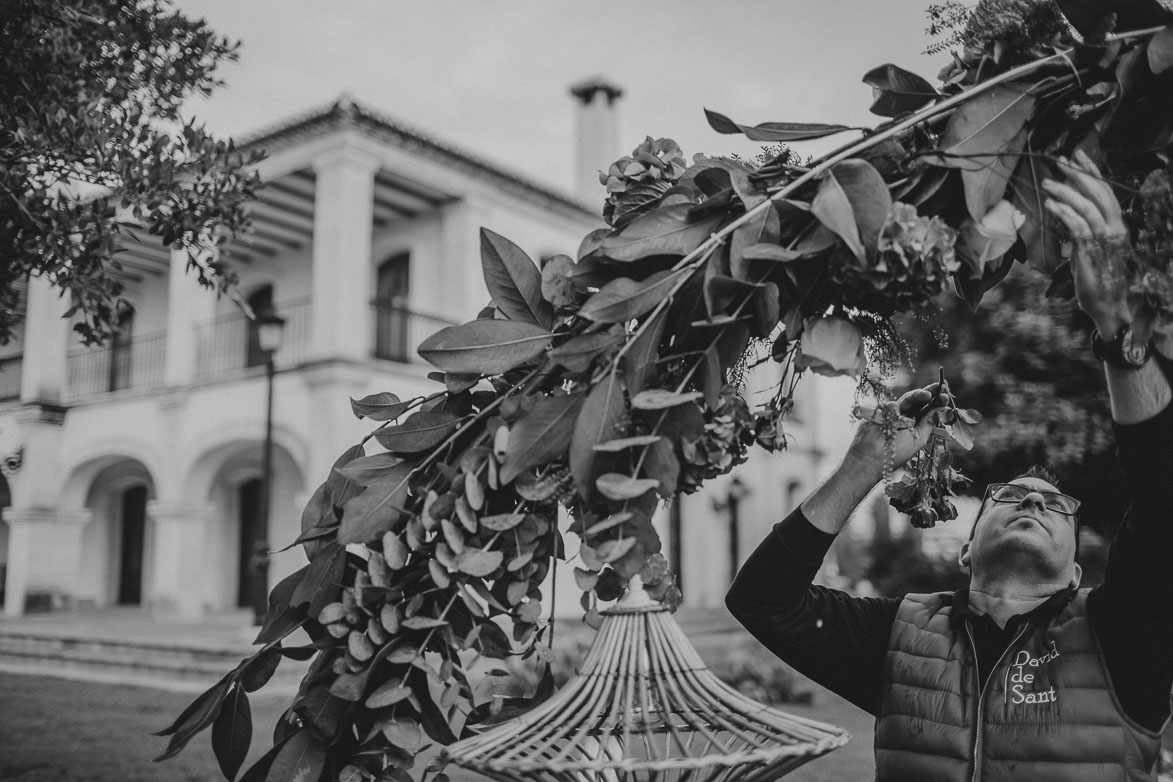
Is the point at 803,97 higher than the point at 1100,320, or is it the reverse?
the point at 803,97

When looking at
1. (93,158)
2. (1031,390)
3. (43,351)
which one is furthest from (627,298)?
(43,351)

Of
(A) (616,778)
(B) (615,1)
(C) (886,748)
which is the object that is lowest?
(C) (886,748)

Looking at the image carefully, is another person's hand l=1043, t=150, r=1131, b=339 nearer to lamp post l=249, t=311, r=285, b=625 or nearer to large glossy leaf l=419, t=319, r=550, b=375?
large glossy leaf l=419, t=319, r=550, b=375

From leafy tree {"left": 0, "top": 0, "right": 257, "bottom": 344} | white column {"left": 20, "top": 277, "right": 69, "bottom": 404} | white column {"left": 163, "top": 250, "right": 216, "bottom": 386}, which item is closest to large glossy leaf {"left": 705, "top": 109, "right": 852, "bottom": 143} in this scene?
leafy tree {"left": 0, "top": 0, "right": 257, "bottom": 344}

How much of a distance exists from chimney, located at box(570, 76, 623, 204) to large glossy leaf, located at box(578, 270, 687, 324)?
52.9ft

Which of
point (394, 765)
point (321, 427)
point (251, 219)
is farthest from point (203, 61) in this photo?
point (321, 427)

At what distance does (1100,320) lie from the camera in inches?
57.6

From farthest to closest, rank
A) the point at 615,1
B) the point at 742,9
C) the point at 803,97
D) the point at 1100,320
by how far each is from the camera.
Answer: the point at 615,1, the point at 742,9, the point at 803,97, the point at 1100,320

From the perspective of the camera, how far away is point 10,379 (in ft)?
58.2

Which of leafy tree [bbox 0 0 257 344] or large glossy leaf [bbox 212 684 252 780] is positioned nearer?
large glossy leaf [bbox 212 684 252 780]

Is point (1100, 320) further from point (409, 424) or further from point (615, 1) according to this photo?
point (615, 1)

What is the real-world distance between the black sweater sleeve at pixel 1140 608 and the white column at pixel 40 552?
52.5 ft

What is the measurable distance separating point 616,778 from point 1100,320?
38.2 inches

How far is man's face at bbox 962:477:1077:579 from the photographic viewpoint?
6.97 feet
